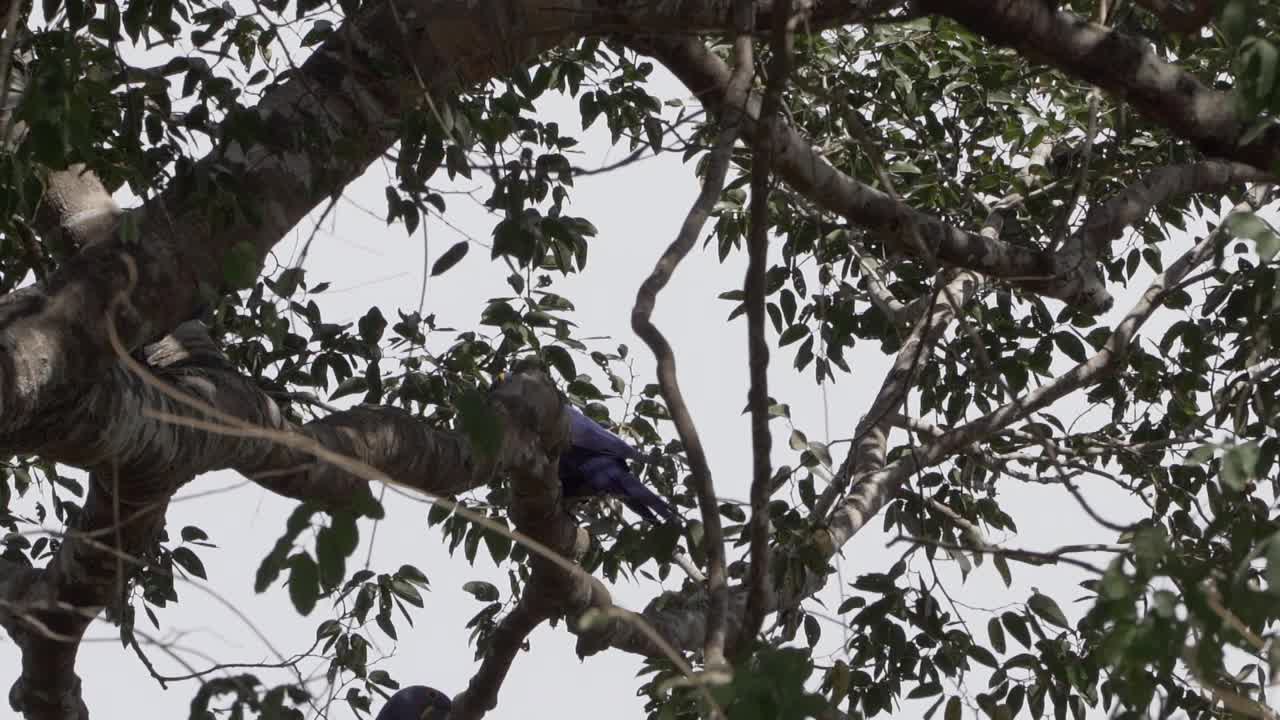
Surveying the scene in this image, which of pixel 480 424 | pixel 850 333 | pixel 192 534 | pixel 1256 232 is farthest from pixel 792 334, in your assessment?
pixel 1256 232

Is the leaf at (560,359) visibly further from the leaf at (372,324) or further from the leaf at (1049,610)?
the leaf at (1049,610)

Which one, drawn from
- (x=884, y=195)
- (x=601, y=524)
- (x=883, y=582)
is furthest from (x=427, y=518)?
(x=884, y=195)

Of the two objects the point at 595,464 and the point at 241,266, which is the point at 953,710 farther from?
the point at 241,266

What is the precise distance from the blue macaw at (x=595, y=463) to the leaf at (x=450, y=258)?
1.32 m

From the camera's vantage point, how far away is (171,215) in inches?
86.8

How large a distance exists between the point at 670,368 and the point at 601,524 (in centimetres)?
196

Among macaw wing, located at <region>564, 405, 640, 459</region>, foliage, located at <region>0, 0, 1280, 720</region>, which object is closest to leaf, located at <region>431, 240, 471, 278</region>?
foliage, located at <region>0, 0, 1280, 720</region>

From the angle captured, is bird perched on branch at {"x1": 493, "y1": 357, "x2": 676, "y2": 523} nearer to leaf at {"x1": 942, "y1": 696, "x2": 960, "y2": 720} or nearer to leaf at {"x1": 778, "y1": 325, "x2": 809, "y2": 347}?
leaf at {"x1": 778, "y1": 325, "x2": 809, "y2": 347}

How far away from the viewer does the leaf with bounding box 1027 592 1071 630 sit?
2.60 m

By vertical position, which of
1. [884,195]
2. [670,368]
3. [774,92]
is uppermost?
[884,195]

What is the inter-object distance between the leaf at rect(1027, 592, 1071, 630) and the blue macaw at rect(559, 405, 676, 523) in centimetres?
97

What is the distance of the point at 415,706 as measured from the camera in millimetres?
4027

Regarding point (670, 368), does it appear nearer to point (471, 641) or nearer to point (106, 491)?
point (106, 491)

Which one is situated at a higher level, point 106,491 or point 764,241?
point 106,491
